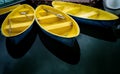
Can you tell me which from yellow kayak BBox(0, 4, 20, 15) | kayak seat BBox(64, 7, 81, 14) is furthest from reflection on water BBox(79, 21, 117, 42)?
yellow kayak BBox(0, 4, 20, 15)

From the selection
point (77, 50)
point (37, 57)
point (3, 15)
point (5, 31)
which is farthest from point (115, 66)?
point (3, 15)

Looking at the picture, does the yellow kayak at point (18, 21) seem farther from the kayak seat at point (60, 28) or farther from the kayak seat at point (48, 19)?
the kayak seat at point (60, 28)

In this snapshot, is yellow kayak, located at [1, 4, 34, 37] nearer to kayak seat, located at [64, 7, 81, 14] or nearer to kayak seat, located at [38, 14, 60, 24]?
kayak seat, located at [38, 14, 60, 24]

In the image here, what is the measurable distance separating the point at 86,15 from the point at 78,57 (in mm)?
1732

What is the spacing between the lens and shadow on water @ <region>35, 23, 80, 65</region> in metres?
5.19

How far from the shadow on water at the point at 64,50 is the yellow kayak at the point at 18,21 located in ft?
2.84

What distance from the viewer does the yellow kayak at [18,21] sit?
569cm

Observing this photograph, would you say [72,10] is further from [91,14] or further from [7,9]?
[7,9]

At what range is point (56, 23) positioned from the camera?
6.14 m

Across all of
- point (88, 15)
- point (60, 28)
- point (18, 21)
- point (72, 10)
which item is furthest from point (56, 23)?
point (18, 21)

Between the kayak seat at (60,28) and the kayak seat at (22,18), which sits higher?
the kayak seat at (60,28)

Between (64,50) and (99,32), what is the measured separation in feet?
4.90

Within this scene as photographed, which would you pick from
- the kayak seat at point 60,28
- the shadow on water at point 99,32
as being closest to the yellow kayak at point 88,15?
the shadow on water at point 99,32

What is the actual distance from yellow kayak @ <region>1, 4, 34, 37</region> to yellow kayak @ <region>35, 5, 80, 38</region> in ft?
1.19
